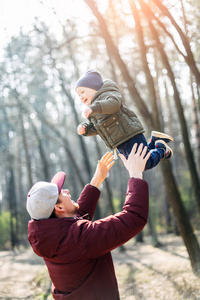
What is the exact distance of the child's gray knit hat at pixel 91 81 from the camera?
292 centimetres

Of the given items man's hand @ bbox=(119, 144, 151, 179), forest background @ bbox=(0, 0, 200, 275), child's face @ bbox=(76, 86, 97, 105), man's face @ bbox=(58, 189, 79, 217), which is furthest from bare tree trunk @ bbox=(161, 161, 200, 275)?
man's face @ bbox=(58, 189, 79, 217)

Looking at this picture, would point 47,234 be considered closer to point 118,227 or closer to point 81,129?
point 118,227

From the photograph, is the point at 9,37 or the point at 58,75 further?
the point at 58,75

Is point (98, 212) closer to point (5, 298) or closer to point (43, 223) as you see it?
point (5, 298)

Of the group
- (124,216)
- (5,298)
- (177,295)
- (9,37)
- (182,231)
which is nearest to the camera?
(124,216)

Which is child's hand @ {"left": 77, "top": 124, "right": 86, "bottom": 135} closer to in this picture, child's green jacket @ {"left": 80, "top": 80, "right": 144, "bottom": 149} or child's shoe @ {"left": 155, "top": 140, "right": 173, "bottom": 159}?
child's green jacket @ {"left": 80, "top": 80, "right": 144, "bottom": 149}

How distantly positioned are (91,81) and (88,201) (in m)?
1.07

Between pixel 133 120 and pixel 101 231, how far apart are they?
3.93 feet

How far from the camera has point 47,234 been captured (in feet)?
7.14

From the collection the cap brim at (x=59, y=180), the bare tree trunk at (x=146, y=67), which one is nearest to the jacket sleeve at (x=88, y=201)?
the cap brim at (x=59, y=180)

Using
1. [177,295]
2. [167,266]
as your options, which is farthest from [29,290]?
[177,295]

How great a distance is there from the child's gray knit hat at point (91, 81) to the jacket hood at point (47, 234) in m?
1.27

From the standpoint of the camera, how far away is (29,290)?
8500mm

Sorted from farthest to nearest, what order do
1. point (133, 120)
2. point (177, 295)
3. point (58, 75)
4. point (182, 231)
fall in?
point (58, 75) → point (182, 231) → point (177, 295) → point (133, 120)
